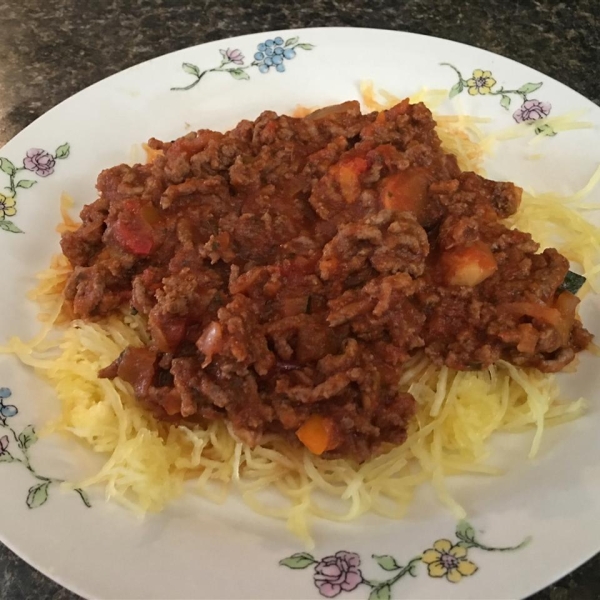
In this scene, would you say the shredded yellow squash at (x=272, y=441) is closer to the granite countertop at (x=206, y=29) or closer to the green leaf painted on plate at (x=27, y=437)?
the green leaf painted on plate at (x=27, y=437)

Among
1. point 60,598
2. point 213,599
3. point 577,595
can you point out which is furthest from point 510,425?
point 60,598

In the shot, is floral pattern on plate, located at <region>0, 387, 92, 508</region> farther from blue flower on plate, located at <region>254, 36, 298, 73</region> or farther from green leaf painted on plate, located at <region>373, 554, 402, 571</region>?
blue flower on plate, located at <region>254, 36, 298, 73</region>

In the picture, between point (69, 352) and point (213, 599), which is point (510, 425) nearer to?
point (213, 599)

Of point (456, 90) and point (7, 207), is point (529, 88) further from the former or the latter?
point (7, 207)

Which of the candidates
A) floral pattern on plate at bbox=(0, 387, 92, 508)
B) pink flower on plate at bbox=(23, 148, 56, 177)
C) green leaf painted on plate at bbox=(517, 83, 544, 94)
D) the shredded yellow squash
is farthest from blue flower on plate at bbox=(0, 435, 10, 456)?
green leaf painted on plate at bbox=(517, 83, 544, 94)

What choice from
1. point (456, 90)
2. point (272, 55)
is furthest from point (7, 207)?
point (456, 90)

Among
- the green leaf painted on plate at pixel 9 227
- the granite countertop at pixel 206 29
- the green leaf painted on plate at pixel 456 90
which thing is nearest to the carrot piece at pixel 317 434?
the green leaf painted on plate at pixel 9 227
